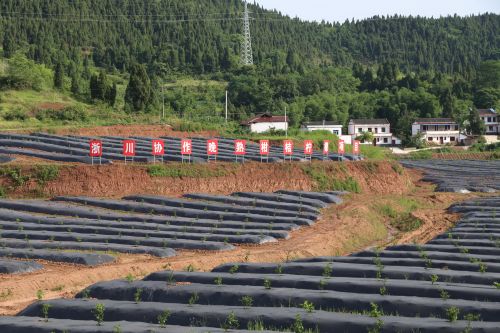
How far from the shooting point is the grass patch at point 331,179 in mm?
27188

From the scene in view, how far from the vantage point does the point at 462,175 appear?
115ft

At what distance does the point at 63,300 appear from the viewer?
11172mm

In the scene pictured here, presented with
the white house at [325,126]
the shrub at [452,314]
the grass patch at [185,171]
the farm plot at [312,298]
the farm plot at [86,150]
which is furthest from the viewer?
the white house at [325,126]

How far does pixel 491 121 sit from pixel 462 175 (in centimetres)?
3521

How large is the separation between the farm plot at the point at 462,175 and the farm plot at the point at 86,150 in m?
4.56

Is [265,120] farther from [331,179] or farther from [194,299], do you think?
[194,299]

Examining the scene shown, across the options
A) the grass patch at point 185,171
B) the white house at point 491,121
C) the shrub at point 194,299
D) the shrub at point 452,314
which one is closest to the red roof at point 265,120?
the white house at point 491,121

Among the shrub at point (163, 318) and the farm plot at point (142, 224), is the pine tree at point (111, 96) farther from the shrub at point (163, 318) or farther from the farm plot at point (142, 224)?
the shrub at point (163, 318)

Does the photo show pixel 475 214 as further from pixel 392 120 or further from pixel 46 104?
pixel 392 120

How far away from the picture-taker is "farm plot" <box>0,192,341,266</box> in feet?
54.7

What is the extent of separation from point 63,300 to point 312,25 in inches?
4690

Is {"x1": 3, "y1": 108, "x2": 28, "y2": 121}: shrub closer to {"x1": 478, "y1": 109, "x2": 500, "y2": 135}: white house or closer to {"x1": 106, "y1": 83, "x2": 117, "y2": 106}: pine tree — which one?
{"x1": 106, "y1": 83, "x2": 117, "y2": 106}: pine tree

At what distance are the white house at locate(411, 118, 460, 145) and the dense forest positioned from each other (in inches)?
46.1

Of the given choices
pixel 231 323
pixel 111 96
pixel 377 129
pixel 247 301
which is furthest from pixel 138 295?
pixel 377 129
